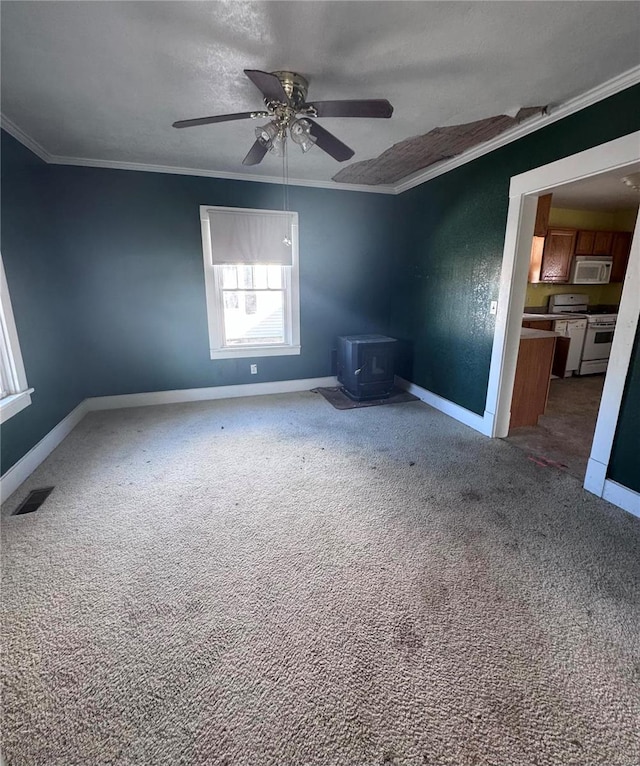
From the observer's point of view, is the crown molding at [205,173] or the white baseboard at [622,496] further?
the crown molding at [205,173]

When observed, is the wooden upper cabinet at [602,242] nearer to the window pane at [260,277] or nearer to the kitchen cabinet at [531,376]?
the kitchen cabinet at [531,376]

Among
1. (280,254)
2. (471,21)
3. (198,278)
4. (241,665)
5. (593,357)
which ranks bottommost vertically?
(241,665)

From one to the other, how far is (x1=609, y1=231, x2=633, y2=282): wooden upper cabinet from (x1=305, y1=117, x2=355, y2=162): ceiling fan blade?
5517 millimetres

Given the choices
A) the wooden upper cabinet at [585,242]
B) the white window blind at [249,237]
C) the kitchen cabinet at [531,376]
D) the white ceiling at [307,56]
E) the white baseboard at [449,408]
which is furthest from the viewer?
the wooden upper cabinet at [585,242]

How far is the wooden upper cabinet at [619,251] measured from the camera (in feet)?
18.3

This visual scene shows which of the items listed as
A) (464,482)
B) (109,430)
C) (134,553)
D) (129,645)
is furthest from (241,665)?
(109,430)

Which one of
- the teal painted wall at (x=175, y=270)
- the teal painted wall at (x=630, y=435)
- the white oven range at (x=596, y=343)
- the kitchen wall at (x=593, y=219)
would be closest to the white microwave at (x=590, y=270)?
the kitchen wall at (x=593, y=219)

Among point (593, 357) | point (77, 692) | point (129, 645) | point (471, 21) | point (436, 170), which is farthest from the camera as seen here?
point (593, 357)

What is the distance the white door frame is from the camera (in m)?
2.15

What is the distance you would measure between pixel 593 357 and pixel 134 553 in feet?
20.1

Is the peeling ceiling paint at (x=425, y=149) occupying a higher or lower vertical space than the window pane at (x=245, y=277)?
higher

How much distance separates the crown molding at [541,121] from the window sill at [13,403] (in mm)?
4240

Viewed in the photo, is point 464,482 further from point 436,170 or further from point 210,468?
point 436,170

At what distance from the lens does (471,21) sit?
64.7 inches
